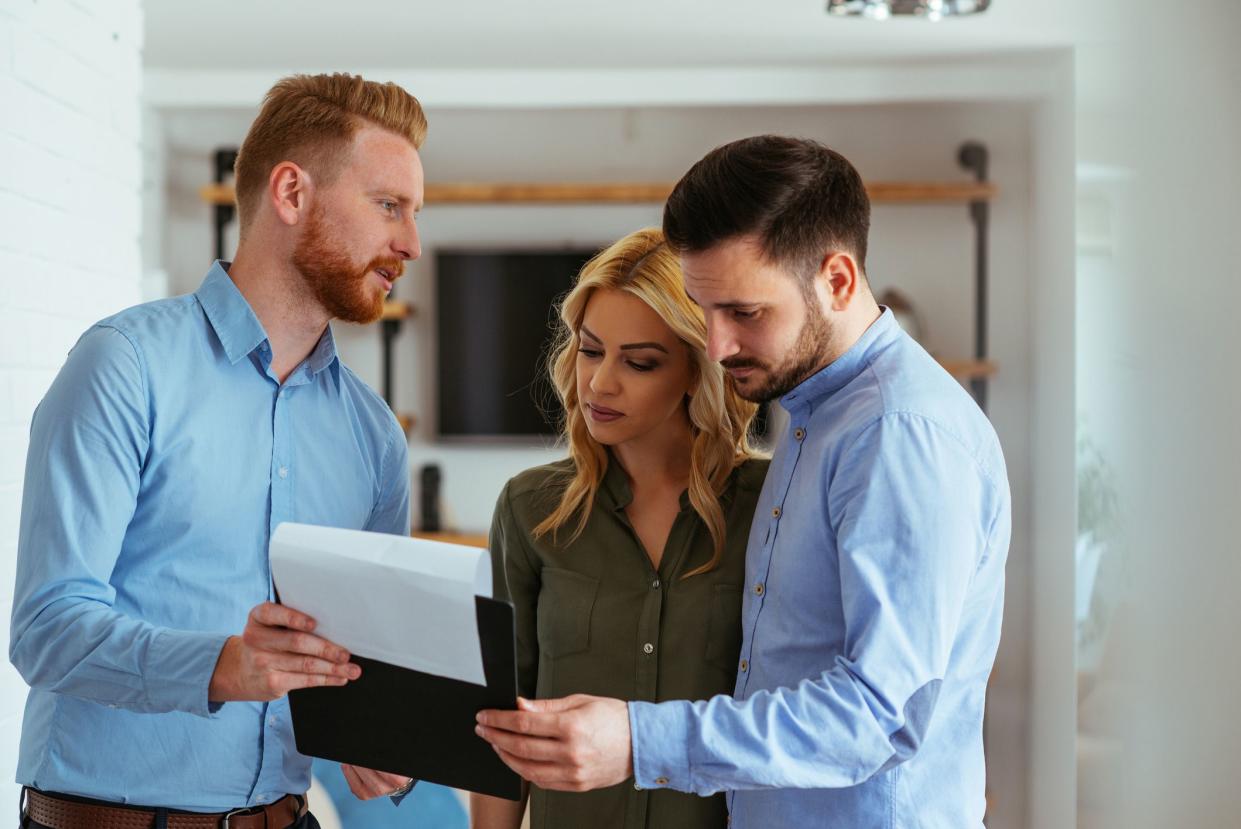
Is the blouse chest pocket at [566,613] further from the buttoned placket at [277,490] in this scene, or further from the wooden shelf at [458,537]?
the wooden shelf at [458,537]

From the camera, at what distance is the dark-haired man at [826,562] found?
3.67ft

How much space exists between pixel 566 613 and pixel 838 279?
0.60 metres

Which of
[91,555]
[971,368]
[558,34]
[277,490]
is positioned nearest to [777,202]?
[277,490]

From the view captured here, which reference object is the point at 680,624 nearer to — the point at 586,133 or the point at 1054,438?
the point at 1054,438

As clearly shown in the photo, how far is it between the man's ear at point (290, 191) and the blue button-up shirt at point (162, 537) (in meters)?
0.11

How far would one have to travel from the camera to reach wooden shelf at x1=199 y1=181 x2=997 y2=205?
167 inches

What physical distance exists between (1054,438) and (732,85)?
1.64 meters

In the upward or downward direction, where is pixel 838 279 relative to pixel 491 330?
downward

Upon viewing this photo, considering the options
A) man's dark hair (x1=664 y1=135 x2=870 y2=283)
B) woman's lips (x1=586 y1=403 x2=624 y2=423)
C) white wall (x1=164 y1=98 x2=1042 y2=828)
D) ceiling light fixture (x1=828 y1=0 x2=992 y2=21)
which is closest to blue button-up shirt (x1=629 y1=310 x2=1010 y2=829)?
man's dark hair (x1=664 y1=135 x2=870 y2=283)

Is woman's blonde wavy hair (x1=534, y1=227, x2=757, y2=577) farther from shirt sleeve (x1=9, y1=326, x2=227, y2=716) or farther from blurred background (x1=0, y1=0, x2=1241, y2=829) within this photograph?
blurred background (x1=0, y1=0, x2=1241, y2=829)

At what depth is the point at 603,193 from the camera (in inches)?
168

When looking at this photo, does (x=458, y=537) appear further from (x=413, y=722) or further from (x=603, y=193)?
(x=413, y=722)

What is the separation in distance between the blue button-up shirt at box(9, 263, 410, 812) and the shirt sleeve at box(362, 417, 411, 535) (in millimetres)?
80

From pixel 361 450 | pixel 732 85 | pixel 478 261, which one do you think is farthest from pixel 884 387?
pixel 478 261
